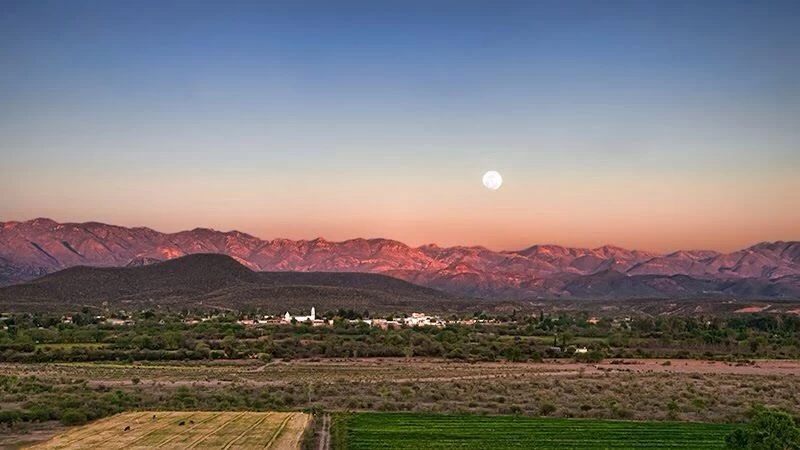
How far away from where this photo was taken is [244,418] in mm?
35094

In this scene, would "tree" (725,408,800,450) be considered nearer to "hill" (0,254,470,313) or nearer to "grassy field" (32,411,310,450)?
"grassy field" (32,411,310,450)

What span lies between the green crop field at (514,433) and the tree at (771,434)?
16.5ft

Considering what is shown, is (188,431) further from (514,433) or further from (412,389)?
(412,389)

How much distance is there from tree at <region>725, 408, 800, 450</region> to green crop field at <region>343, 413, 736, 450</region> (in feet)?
16.5

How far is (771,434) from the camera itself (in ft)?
85.3

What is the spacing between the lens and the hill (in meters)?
160

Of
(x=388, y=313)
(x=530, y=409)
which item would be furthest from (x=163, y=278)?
(x=530, y=409)

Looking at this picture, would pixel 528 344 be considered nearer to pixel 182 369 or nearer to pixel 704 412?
pixel 182 369

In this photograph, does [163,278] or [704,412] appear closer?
[704,412]

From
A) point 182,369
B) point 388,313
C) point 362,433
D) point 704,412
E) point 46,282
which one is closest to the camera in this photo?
point 362,433

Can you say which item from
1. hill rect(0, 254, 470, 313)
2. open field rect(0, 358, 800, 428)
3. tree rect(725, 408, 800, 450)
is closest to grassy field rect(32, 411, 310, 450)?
open field rect(0, 358, 800, 428)

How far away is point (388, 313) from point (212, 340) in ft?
210

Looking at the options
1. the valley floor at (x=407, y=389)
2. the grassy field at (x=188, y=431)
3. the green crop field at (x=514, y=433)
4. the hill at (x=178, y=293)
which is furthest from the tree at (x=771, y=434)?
the hill at (x=178, y=293)

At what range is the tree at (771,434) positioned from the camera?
84.6 ft
